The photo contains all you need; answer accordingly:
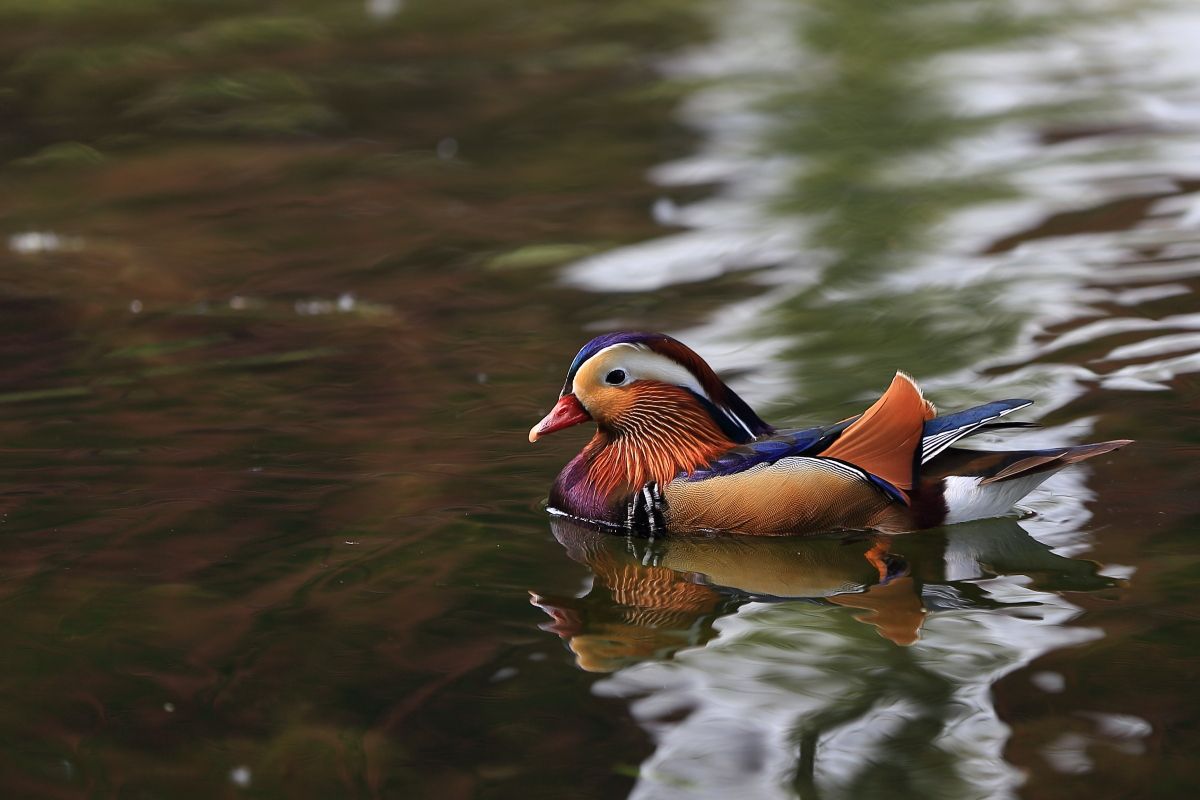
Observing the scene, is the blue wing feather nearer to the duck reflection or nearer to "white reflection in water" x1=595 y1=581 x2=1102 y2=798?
the duck reflection

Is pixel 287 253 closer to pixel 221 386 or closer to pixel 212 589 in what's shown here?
pixel 221 386

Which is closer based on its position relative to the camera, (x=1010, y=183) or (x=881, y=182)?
(x=1010, y=183)

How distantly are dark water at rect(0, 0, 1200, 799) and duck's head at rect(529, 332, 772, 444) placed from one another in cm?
Answer: 44

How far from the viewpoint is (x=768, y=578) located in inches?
221

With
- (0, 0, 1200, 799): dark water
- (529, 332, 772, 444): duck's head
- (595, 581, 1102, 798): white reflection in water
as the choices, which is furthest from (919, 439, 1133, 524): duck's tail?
(529, 332, 772, 444): duck's head

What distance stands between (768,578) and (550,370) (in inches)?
94.6

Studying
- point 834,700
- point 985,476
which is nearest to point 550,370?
point 985,476

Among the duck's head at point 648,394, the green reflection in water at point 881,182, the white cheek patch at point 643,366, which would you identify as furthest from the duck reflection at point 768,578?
the green reflection in water at point 881,182

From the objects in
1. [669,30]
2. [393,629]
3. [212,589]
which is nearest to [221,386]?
[212,589]

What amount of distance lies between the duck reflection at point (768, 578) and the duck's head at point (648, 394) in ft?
1.33

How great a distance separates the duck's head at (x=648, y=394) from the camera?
239 inches

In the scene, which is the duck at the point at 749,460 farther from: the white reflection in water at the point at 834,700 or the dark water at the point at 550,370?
the white reflection in water at the point at 834,700

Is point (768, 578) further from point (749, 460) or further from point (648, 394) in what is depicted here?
point (648, 394)

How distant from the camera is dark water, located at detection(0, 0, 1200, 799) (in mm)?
4711
